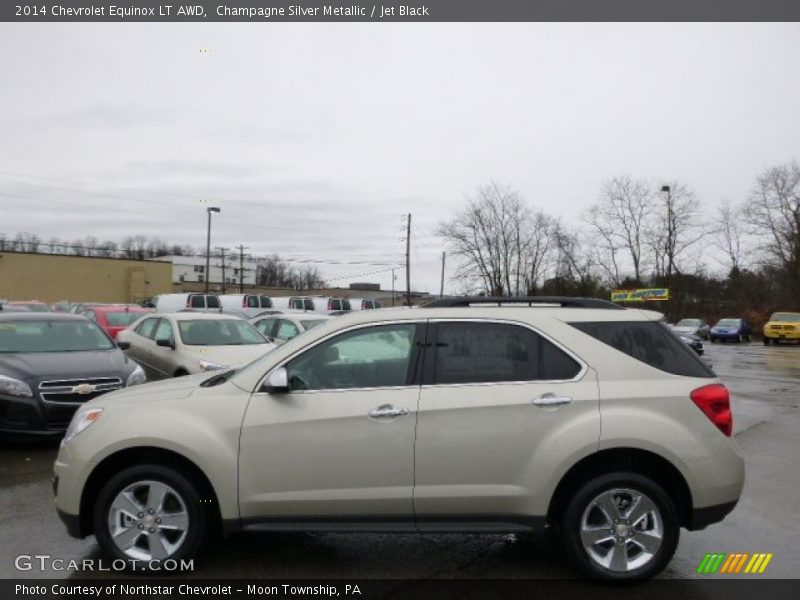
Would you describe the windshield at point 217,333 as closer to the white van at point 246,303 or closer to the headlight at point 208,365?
the headlight at point 208,365

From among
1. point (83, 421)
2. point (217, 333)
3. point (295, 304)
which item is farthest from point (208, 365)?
point (295, 304)

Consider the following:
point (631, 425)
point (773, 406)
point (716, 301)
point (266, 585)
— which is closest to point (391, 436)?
point (266, 585)

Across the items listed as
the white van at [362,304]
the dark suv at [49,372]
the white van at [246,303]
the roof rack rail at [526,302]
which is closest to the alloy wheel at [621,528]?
the roof rack rail at [526,302]

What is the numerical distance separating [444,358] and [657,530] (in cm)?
168

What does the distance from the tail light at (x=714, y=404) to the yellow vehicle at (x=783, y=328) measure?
38167 mm

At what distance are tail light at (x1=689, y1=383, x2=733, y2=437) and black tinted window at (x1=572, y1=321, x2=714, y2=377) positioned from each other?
0.13 metres

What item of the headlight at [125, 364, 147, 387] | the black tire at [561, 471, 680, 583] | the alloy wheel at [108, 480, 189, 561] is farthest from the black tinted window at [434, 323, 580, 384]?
the headlight at [125, 364, 147, 387]

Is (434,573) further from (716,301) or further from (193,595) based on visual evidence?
(716,301)

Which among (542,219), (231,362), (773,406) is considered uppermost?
(542,219)

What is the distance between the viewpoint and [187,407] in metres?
4.28

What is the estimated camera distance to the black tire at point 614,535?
4.09 meters

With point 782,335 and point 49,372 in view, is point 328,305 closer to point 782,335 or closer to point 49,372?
point 49,372

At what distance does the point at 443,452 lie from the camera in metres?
4.11

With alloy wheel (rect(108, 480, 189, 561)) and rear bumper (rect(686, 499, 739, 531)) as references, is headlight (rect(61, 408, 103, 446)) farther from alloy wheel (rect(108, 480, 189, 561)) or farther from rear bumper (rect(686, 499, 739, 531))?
rear bumper (rect(686, 499, 739, 531))
